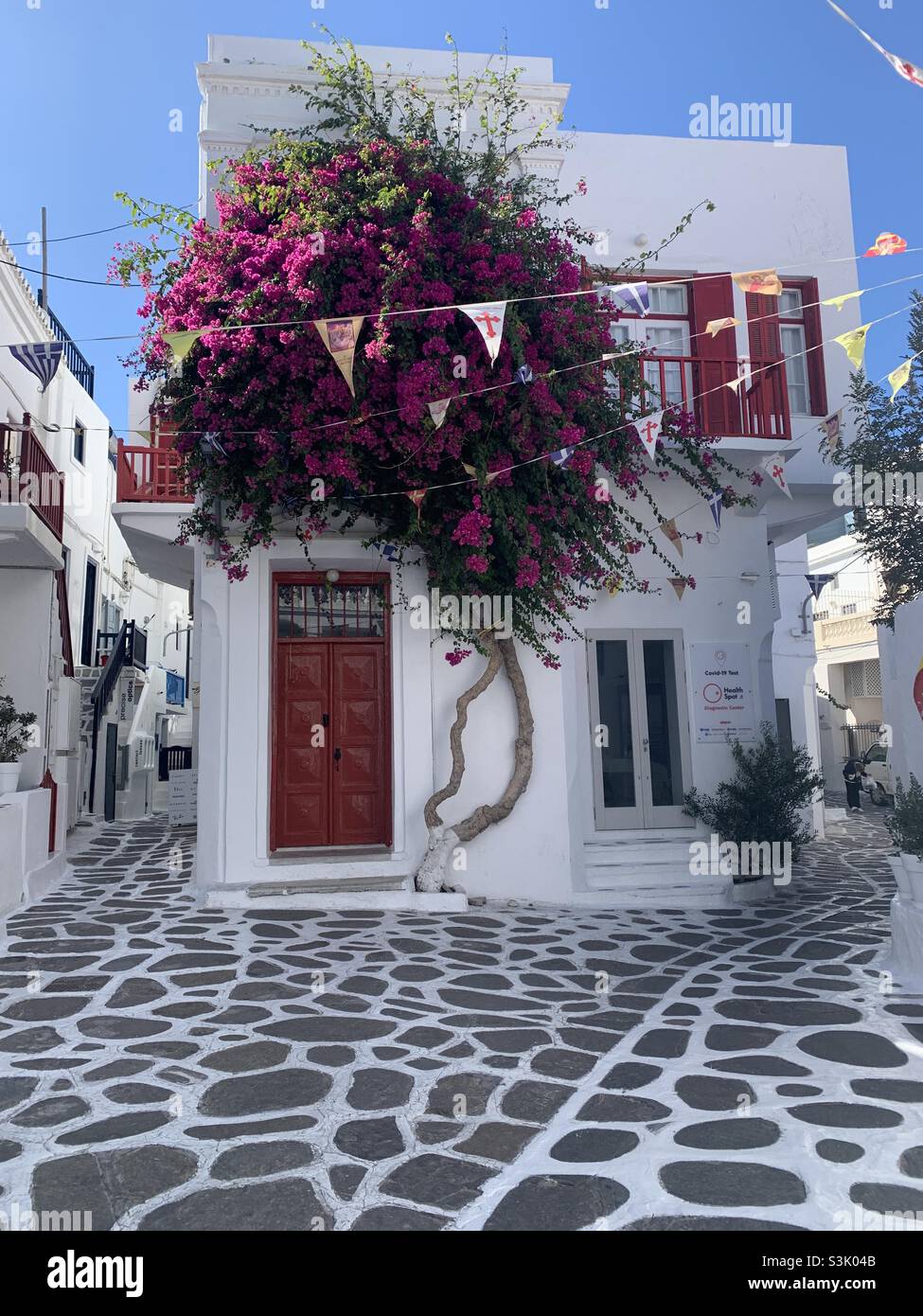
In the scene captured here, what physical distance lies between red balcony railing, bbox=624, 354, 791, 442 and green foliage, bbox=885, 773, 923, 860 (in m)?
5.19

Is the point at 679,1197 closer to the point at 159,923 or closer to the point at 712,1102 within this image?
the point at 712,1102

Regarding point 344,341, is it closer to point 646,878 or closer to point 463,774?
point 463,774

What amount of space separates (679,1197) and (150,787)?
18302 mm

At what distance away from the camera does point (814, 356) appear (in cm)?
1230

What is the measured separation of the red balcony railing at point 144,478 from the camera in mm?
12438

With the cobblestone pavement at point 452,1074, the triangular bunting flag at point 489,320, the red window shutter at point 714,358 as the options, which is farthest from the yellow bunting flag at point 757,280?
the cobblestone pavement at point 452,1074

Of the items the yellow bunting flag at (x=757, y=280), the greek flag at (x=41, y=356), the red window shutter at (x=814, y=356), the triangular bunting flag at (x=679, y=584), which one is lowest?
the triangular bunting flag at (x=679, y=584)

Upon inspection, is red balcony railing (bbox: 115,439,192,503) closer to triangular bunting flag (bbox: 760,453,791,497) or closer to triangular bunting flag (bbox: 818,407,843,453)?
triangular bunting flag (bbox: 760,453,791,497)

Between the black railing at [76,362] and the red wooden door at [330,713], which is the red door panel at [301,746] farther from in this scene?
the black railing at [76,362]

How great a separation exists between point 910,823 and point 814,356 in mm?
8048

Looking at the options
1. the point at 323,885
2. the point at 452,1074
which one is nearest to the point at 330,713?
the point at 323,885

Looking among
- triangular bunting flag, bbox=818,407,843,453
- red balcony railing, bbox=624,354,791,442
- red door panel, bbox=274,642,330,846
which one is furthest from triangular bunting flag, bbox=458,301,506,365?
triangular bunting flag, bbox=818,407,843,453

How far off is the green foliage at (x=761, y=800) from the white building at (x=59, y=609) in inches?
291
